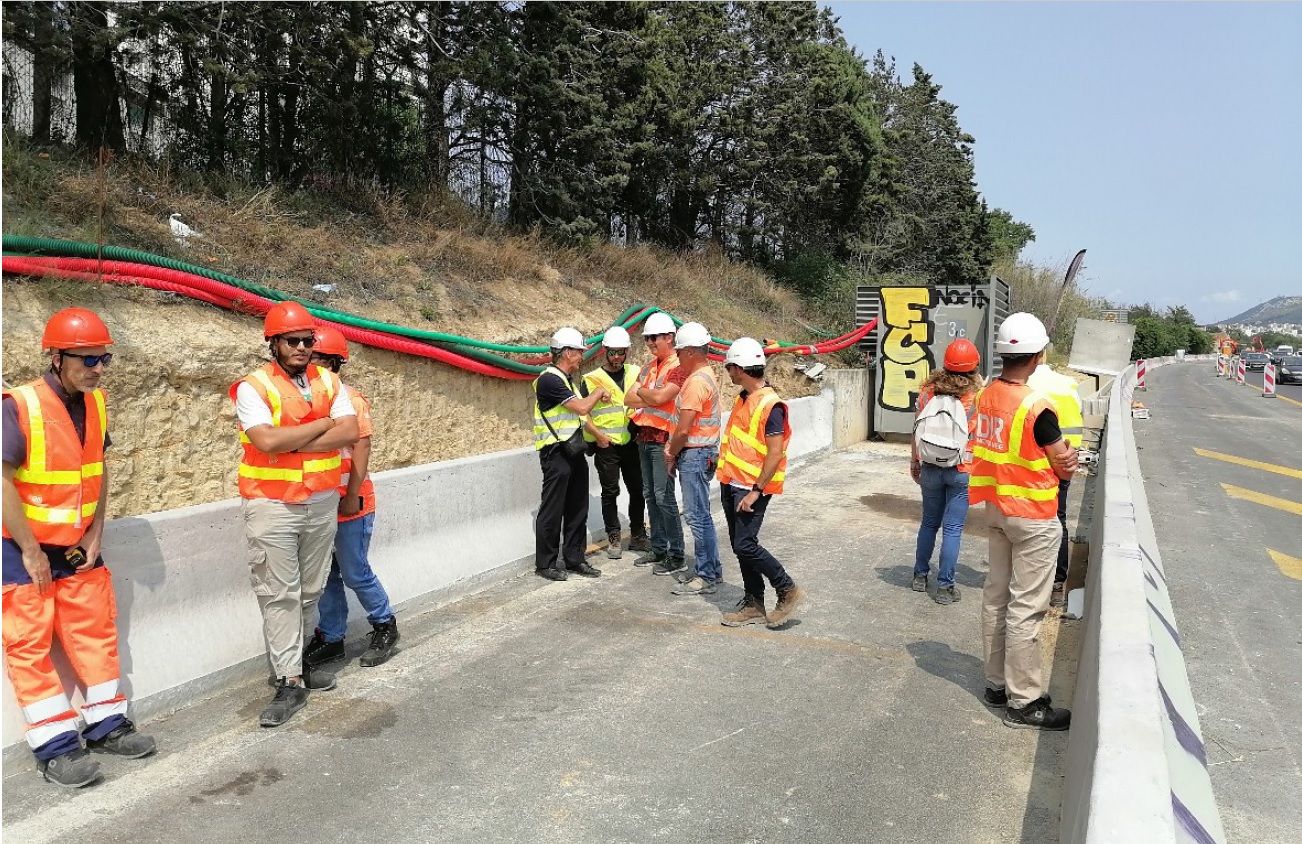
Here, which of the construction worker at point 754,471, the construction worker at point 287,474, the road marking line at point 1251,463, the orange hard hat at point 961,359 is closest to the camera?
the construction worker at point 287,474

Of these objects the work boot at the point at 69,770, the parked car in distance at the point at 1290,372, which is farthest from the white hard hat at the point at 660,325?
the parked car in distance at the point at 1290,372

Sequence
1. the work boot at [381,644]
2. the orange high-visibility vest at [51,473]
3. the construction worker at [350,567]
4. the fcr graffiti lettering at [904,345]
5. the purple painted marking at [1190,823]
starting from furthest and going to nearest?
the fcr graffiti lettering at [904,345]
the work boot at [381,644]
the construction worker at [350,567]
the orange high-visibility vest at [51,473]
the purple painted marking at [1190,823]

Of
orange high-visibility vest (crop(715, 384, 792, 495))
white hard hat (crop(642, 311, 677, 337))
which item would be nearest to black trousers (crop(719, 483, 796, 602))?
orange high-visibility vest (crop(715, 384, 792, 495))

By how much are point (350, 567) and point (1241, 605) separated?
6962 millimetres

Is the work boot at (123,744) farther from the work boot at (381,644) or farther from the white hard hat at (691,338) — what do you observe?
the white hard hat at (691,338)

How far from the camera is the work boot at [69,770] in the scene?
3.89 metres

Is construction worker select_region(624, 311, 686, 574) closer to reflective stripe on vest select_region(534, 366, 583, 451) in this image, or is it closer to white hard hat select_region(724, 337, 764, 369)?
reflective stripe on vest select_region(534, 366, 583, 451)

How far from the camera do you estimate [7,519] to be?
12.7 feet

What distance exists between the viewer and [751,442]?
6223 millimetres

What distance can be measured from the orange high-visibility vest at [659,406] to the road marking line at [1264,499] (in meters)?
8.55

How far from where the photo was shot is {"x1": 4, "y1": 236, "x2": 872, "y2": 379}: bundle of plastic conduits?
6.71 metres

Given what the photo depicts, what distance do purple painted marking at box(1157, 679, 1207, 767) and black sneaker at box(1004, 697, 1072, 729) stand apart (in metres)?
0.98

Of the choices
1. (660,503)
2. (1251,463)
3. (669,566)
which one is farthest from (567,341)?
(1251,463)

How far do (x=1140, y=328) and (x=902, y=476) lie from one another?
99.5 metres
